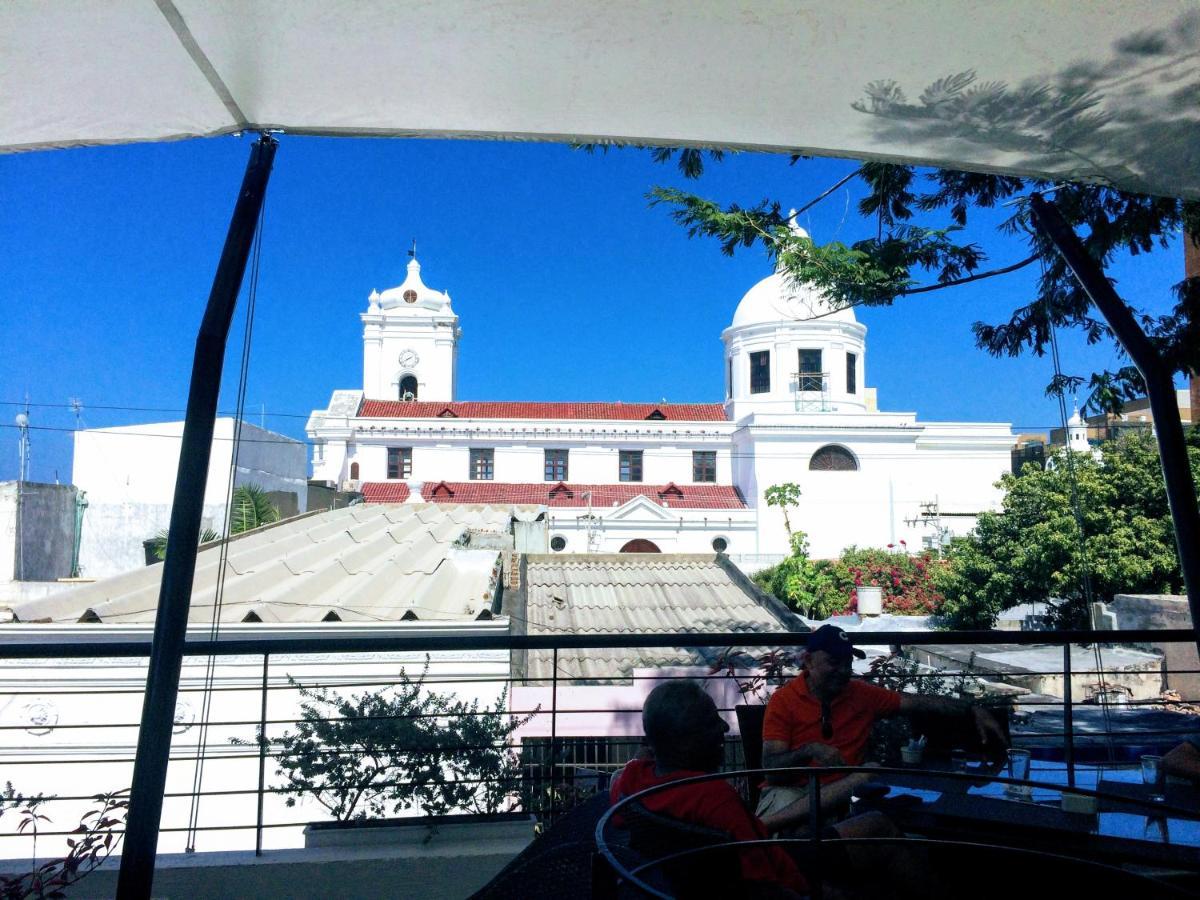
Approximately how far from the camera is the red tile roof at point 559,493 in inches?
1287

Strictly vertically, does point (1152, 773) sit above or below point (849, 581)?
above

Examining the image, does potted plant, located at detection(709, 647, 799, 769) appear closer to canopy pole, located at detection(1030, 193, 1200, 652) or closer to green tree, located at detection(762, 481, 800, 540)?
canopy pole, located at detection(1030, 193, 1200, 652)

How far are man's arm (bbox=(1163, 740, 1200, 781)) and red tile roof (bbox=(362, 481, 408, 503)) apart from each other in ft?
103

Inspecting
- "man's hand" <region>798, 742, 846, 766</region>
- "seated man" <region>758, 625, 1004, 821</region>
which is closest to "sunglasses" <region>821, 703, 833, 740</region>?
"seated man" <region>758, 625, 1004, 821</region>

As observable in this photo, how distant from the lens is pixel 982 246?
166 inches

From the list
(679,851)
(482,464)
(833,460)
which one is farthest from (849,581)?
(679,851)

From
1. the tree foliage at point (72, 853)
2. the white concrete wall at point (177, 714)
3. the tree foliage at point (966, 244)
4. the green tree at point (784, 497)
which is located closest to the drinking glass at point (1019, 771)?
the tree foliage at point (72, 853)

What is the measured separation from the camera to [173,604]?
5.61 feet

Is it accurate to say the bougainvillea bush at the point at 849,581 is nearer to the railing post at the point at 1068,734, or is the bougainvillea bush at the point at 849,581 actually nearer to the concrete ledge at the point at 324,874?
the railing post at the point at 1068,734

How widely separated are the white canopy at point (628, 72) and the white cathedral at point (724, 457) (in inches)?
1113

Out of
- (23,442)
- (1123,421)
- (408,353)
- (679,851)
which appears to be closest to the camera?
(679,851)

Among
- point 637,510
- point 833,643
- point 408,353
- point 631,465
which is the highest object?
point 408,353

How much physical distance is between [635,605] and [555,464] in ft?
90.6

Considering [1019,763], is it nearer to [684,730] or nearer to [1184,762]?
[1184,762]
